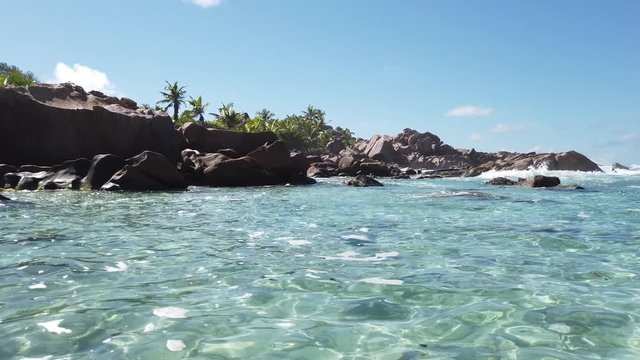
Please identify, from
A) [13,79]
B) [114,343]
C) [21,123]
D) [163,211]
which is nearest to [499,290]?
[114,343]

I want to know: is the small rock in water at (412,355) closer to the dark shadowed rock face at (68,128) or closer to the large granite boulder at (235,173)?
the large granite boulder at (235,173)

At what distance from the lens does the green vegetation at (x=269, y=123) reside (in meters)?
65.3

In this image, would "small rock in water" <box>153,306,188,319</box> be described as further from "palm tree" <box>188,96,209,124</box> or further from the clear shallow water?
"palm tree" <box>188,96,209,124</box>

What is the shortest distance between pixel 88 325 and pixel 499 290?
417 cm

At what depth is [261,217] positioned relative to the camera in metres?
12.9

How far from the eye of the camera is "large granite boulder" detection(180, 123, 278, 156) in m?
34.7

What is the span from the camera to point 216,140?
114 ft

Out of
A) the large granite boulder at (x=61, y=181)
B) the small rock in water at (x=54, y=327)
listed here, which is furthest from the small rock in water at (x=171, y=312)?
the large granite boulder at (x=61, y=181)

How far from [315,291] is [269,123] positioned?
224ft

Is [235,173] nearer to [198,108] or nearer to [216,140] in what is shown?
[216,140]

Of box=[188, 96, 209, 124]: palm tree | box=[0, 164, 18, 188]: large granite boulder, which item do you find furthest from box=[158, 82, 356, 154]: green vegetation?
box=[0, 164, 18, 188]: large granite boulder

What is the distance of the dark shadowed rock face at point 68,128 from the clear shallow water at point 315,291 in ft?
57.5

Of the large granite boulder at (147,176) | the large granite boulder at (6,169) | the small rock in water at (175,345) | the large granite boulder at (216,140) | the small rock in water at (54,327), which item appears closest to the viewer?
the small rock in water at (175,345)

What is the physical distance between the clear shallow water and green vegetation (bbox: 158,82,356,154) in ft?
143
